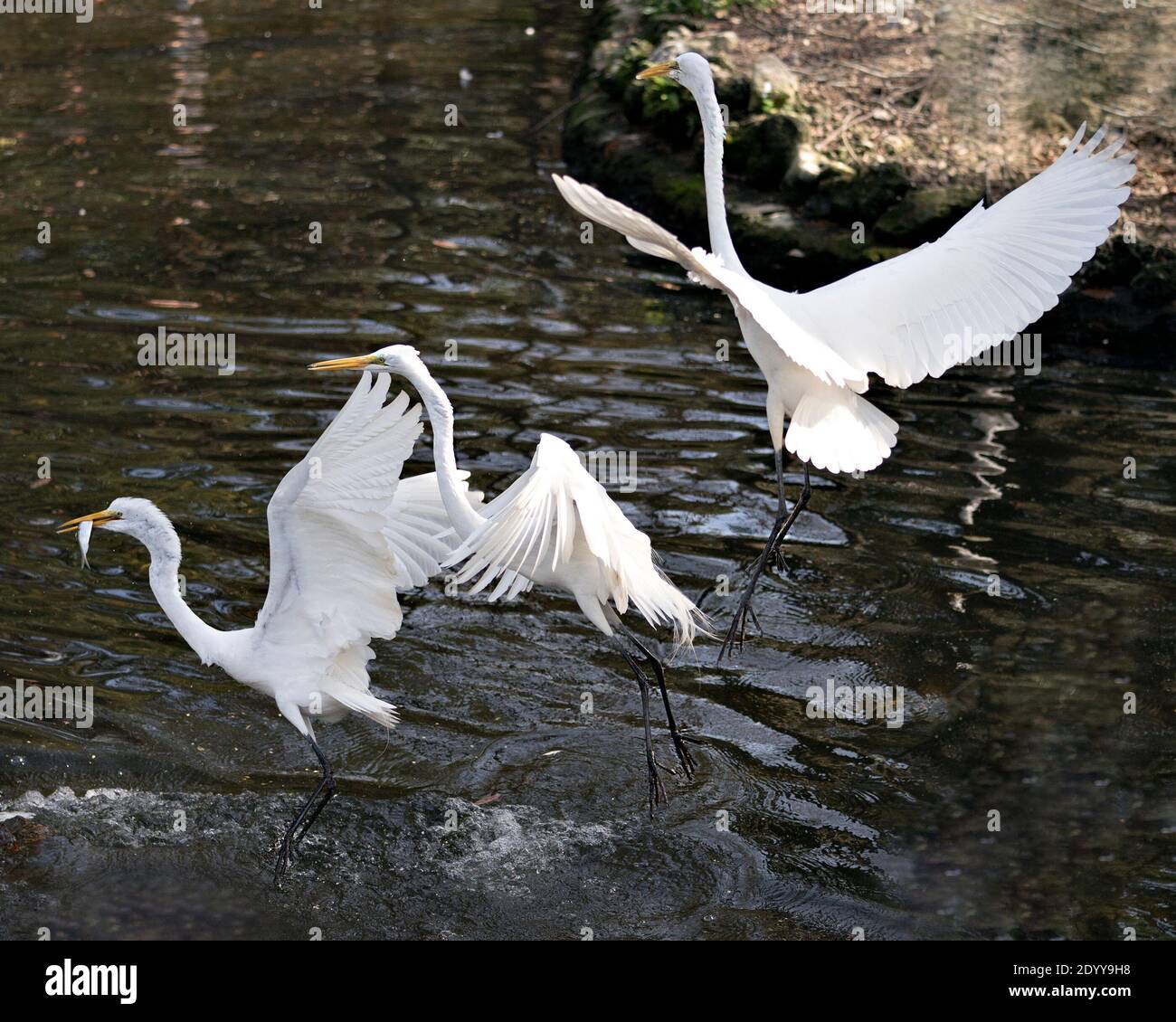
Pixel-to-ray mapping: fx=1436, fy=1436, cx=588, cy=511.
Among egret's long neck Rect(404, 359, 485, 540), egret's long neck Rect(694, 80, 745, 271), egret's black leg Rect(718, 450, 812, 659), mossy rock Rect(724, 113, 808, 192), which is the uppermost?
mossy rock Rect(724, 113, 808, 192)

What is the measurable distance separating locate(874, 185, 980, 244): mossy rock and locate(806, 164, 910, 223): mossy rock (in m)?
0.24

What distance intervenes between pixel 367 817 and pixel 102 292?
6.49m

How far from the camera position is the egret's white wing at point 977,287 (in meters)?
6.36

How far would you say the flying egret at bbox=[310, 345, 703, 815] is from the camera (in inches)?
189

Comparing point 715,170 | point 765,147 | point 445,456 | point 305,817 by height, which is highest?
point 765,147

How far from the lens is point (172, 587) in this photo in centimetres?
545

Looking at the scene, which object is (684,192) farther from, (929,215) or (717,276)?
(717,276)

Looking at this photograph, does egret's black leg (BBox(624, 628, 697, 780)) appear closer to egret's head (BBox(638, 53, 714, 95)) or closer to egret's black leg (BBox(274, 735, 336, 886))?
egret's black leg (BBox(274, 735, 336, 886))

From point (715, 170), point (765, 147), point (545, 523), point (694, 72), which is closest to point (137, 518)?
point (545, 523)

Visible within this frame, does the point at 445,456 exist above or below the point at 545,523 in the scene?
above

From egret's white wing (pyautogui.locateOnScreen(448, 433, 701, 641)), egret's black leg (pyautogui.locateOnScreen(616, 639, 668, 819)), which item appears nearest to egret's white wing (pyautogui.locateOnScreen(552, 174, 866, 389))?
egret's white wing (pyautogui.locateOnScreen(448, 433, 701, 641))

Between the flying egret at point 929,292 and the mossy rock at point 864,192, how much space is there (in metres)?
4.91

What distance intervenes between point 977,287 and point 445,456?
2.63 metres

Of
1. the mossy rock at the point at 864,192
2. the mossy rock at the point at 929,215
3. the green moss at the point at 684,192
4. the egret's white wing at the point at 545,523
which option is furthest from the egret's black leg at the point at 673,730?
the green moss at the point at 684,192
